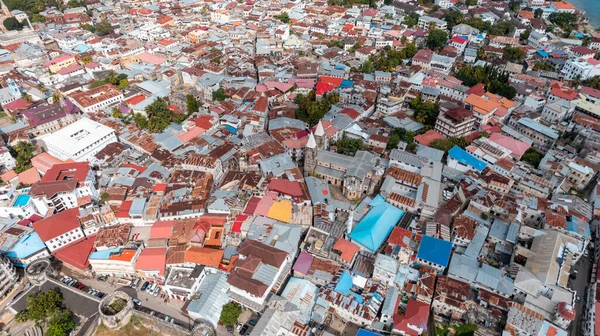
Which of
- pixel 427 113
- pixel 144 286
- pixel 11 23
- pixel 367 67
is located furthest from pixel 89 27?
pixel 427 113

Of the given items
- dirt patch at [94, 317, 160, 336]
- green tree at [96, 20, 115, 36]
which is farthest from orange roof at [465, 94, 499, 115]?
green tree at [96, 20, 115, 36]

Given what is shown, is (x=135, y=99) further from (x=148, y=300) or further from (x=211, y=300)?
(x=211, y=300)

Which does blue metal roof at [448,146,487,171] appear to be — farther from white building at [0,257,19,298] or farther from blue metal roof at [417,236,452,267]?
white building at [0,257,19,298]

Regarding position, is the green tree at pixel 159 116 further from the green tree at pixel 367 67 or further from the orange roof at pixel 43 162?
the green tree at pixel 367 67

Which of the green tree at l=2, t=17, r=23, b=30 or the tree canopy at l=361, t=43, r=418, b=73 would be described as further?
the green tree at l=2, t=17, r=23, b=30

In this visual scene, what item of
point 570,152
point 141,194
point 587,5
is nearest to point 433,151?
point 570,152

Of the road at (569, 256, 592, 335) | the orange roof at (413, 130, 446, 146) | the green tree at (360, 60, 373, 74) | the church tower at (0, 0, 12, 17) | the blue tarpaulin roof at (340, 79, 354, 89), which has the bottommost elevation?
the road at (569, 256, 592, 335)

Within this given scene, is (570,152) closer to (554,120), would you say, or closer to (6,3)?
(554,120)

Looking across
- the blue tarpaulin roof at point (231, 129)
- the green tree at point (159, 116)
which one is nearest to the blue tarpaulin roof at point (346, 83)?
the blue tarpaulin roof at point (231, 129)
